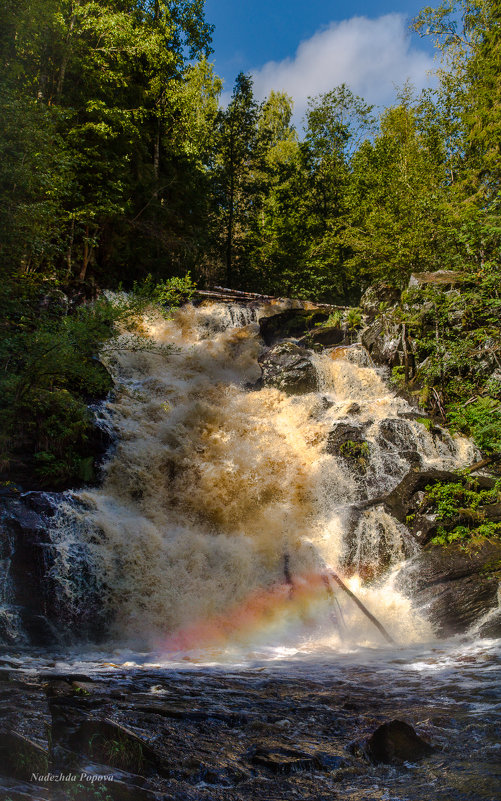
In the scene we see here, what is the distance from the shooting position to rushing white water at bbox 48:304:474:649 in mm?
7520

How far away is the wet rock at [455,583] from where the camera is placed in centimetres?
734

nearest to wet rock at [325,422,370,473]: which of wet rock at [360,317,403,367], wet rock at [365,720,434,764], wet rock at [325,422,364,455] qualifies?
wet rock at [325,422,364,455]

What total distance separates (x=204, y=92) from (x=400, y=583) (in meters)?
32.1

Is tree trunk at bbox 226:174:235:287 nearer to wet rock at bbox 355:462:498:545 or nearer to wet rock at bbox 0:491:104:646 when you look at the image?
wet rock at bbox 355:462:498:545

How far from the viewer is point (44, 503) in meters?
7.57

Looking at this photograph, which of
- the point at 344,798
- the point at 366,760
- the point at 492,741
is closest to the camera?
the point at 344,798

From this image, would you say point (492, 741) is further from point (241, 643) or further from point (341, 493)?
point (341, 493)

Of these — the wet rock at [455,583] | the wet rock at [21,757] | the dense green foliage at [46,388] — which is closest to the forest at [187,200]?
the dense green foliage at [46,388]

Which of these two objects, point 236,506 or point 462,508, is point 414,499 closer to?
point 462,508

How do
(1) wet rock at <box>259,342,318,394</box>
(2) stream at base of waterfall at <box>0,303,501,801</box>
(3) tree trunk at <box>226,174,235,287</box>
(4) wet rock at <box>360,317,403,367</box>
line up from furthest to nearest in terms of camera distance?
(3) tree trunk at <box>226,174,235,287</box> < (4) wet rock at <box>360,317,403,367</box> < (1) wet rock at <box>259,342,318,394</box> < (2) stream at base of waterfall at <box>0,303,501,801</box>

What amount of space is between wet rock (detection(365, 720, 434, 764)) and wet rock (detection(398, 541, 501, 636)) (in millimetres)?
3918

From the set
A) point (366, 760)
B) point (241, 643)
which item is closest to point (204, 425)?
point (241, 643)

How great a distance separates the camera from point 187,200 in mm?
22609

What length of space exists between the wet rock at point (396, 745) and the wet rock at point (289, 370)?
986 centimetres
